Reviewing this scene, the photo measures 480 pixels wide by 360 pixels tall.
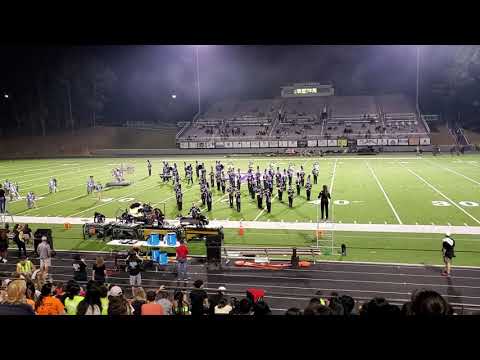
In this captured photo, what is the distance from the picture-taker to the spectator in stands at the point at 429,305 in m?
2.93

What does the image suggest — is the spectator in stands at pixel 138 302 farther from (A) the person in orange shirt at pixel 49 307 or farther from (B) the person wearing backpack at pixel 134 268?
(B) the person wearing backpack at pixel 134 268

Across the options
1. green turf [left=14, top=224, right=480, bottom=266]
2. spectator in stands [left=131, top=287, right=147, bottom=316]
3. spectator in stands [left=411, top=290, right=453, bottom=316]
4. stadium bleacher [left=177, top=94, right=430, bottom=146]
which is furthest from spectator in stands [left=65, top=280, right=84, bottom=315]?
stadium bleacher [left=177, top=94, right=430, bottom=146]

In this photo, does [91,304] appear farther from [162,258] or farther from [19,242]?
[19,242]

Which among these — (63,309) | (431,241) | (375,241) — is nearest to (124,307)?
(63,309)

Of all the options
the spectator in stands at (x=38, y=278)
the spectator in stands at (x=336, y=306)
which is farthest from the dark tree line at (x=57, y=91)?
the spectator in stands at (x=336, y=306)

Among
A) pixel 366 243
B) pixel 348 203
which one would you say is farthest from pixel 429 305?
pixel 348 203

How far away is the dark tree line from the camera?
171 ft

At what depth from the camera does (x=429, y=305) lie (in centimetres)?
298

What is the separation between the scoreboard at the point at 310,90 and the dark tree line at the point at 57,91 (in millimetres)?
23589

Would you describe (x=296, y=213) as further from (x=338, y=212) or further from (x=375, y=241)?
(x=375, y=241)

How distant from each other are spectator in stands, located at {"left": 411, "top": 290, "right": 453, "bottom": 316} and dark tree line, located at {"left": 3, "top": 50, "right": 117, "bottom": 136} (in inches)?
2191

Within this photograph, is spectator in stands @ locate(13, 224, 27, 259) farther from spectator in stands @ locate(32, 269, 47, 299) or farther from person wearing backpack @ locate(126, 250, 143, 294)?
person wearing backpack @ locate(126, 250, 143, 294)

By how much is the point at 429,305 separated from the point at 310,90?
5656 cm
